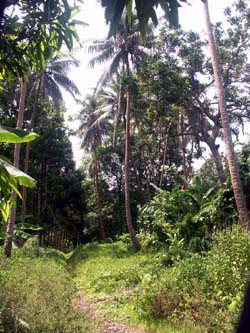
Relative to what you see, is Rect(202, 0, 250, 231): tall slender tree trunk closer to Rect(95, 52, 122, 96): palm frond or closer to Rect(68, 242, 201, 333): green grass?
Rect(68, 242, 201, 333): green grass

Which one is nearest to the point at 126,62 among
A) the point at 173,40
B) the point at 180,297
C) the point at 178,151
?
the point at 173,40

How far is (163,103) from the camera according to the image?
15211 mm

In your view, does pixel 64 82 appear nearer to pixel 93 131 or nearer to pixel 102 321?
pixel 93 131

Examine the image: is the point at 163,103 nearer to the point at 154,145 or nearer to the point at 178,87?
the point at 178,87

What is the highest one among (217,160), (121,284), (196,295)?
(217,160)

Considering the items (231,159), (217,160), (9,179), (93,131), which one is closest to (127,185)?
(217,160)

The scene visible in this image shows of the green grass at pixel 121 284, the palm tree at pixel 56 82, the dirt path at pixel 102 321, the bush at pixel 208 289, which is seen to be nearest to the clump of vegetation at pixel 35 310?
the dirt path at pixel 102 321

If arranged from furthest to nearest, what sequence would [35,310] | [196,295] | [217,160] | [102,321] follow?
1. [217,160]
2. [102,321]
3. [196,295]
4. [35,310]

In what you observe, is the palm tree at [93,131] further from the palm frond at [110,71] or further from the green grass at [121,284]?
the green grass at [121,284]

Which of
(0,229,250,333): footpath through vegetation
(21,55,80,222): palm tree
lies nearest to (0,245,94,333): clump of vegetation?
(0,229,250,333): footpath through vegetation

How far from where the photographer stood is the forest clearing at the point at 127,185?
3.61 metres

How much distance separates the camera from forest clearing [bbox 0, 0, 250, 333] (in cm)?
361

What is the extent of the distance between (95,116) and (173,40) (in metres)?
14.2

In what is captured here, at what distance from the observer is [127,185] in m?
18.7
